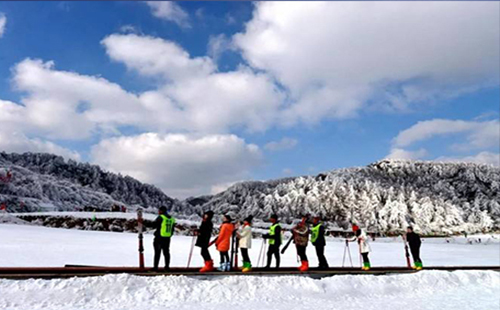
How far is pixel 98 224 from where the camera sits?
1554 inches

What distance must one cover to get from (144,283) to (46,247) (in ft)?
36.5

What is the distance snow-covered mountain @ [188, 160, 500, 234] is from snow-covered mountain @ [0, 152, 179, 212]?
25250 millimetres

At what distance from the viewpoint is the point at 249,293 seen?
1145 centimetres

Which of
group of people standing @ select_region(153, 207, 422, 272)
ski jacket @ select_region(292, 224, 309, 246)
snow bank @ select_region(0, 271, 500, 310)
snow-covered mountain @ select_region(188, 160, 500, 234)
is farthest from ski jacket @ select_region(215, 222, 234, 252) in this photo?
snow-covered mountain @ select_region(188, 160, 500, 234)

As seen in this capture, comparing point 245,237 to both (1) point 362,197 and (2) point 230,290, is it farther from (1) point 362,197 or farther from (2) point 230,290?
(1) point 362,197

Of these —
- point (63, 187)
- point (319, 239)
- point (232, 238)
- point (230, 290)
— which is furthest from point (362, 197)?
point (230, 290)

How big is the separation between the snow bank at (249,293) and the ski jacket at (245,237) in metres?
1.42

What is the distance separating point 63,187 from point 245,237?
317 feet

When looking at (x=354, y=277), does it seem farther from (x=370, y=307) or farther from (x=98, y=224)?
(x=98, y=224)

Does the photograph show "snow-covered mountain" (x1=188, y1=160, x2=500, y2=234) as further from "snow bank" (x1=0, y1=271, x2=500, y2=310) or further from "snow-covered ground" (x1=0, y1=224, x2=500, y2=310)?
"snow bank" (x1=0, y1=271, x2=500, y2=310)

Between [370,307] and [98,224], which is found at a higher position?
[98,224]

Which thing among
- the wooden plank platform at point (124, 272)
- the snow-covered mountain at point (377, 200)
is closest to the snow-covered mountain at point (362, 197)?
the snow-covered mountain at point (377, 200)

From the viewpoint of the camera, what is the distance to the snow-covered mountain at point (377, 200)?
85000mm

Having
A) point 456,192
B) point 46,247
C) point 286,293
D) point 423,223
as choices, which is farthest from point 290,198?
point 286,293
